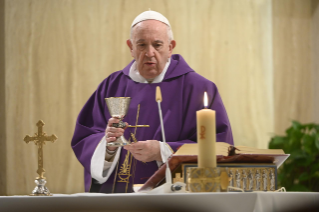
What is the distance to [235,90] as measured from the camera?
17.8ft

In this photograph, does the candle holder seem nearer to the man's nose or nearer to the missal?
the missal

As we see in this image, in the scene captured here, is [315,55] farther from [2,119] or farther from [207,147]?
[207,147]

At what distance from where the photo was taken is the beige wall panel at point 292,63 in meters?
5.61

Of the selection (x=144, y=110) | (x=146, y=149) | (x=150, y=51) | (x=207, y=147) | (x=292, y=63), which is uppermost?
(x=292, y=63)

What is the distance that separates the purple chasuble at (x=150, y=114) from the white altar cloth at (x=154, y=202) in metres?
1.67

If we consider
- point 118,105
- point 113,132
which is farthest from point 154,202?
point 113,132

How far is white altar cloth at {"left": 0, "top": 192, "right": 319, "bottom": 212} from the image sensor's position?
1.21 meters

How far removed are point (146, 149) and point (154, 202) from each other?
1.33 meters

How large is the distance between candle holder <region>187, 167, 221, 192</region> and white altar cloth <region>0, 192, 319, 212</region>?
12 centimetres

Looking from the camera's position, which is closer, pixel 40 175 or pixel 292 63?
pixel 40 175

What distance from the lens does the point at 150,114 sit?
3217mm

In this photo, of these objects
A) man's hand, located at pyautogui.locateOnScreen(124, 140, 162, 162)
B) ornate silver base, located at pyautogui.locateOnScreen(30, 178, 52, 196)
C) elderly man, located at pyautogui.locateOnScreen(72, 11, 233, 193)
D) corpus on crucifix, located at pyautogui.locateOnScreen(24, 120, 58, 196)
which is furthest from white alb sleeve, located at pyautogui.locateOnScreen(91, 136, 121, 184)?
ornate silver base, located at pyautogui.locateOnScreen(30, 178, 52, 196)

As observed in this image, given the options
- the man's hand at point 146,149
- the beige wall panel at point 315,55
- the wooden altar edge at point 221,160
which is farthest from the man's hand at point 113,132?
the beige wall panel at point 315,55

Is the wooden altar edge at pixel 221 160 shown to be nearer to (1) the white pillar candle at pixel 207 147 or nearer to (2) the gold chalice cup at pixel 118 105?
(1) the white pillar candle at pixel 207 147
